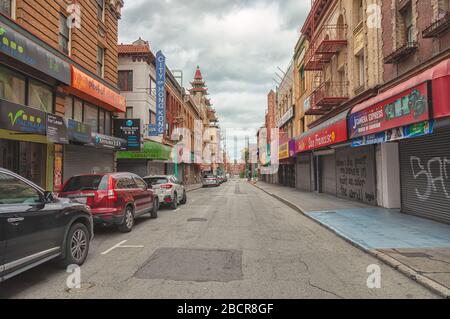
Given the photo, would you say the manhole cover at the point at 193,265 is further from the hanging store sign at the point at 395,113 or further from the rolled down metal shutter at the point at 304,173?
the rolled down metal shutter at the point at 304,173

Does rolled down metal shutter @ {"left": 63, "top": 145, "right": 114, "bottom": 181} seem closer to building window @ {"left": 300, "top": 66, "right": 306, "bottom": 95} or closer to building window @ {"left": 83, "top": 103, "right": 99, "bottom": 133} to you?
building window @ {"left": 83, "top": 103, "right": 99, "bottom": 133}

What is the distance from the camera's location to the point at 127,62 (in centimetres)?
2770

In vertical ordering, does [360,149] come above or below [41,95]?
below

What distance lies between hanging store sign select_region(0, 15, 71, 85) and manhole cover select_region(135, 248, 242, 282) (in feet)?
26.5

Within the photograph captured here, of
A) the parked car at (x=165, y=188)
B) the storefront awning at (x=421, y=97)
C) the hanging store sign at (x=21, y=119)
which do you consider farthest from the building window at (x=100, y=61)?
the storefront awning at (x=421, y=97)

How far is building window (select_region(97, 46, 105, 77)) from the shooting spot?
19163mm

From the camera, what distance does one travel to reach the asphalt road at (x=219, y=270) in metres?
4.69

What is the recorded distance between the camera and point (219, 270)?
572cm

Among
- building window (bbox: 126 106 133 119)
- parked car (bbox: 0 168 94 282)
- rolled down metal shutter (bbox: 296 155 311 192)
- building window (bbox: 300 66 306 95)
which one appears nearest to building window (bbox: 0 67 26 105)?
parked car (bbox: 0 168 94 282)

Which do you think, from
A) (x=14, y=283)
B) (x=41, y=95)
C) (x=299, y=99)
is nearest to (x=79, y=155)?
(x=41, y=95)

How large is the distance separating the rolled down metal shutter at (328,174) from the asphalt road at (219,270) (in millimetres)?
12315

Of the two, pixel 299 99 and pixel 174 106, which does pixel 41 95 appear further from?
pixel 174 106

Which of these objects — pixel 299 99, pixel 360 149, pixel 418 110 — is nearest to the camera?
pixel 418 110
